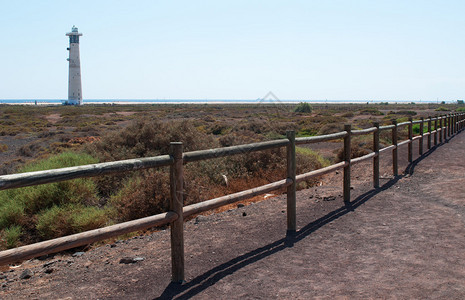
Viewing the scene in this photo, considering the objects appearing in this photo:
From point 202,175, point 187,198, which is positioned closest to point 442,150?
point 202,175

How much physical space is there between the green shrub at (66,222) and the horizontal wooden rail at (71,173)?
3.79 metres

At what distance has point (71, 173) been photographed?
3.30 metres

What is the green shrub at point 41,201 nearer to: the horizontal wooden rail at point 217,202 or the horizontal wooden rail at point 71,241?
the horizontal wooden rail at point 217,202

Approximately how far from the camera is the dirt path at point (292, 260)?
395 centimetres

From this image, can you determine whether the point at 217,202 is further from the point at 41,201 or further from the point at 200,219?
the point at 41,201

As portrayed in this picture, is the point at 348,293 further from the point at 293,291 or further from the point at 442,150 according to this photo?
the point at 442,150

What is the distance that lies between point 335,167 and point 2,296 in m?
5.01

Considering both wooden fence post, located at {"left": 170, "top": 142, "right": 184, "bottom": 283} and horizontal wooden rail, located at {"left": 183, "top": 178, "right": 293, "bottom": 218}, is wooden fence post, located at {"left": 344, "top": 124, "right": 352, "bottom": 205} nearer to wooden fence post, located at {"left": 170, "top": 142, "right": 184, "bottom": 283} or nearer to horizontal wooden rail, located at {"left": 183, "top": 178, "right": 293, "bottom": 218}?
horizontal wooden rail, located at {"left": 183, "top": 178, "right": 293, "bottom": 218}

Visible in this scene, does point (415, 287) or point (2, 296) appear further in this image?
point (2, 296)

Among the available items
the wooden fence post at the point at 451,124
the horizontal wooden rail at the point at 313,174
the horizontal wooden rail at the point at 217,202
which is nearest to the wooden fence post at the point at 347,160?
the horizontal wooden rail at the point at 313,174

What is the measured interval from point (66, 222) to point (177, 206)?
3.94 metres

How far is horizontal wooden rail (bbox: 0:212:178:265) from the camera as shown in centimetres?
294

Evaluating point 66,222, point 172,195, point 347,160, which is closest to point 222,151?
point 172,195

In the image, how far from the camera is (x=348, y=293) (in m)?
3.81
